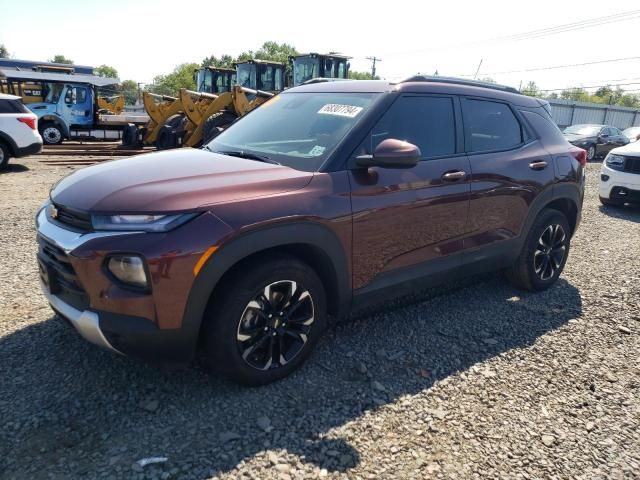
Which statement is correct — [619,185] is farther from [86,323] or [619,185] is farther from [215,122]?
[215,122]

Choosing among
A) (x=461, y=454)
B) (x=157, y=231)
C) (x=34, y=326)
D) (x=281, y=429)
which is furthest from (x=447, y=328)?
(x=34, y=326)

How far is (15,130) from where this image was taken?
10.8 meters

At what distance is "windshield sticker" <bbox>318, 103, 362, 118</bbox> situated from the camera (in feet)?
10.9

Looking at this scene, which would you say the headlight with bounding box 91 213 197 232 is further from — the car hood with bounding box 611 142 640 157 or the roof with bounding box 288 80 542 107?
the car hood with bounding box 611 142 640 157

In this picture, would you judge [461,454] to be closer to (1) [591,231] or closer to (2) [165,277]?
(2) [165,277]

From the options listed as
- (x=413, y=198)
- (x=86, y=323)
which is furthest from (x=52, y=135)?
(x=413, y=198)

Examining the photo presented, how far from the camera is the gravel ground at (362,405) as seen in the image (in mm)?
2379

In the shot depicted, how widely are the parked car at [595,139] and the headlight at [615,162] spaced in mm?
10656

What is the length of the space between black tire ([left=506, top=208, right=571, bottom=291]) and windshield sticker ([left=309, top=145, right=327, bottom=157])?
7.48ft

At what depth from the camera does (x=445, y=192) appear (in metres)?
3.53

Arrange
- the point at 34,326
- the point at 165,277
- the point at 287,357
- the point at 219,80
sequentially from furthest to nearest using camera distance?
the point at 219,80 < the point at 34,326 < the point at 287,357 < the point at 165,277

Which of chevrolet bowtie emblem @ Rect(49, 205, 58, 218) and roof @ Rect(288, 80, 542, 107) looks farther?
roof @ Rect(288, 80, 542, 107)

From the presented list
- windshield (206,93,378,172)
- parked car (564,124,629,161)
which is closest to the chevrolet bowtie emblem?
windshield (206,93,378,172)

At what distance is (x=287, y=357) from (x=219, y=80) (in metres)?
18.6
